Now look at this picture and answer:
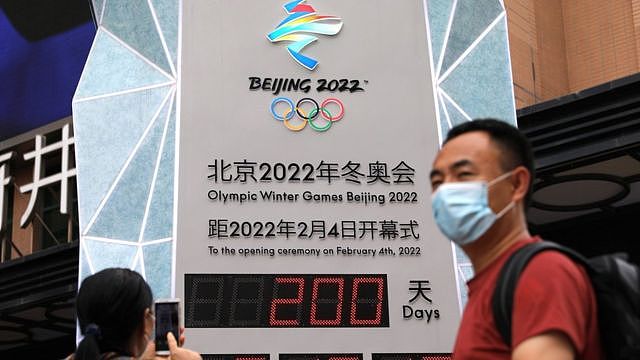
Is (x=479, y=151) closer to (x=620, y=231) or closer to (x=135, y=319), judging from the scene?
(x=135, y=319)

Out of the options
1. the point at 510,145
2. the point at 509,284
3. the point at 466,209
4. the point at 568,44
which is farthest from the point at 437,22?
the point at 568,44

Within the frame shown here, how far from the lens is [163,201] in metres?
7.48

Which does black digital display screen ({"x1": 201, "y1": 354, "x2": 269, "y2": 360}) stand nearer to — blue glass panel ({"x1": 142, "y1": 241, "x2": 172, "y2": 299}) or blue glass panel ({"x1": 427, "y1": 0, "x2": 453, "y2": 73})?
blue glass panel ({"x1": 142, "y1": 241, "x2": 172, "y2": 299})

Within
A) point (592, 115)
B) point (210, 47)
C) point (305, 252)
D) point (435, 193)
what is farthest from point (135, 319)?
point (592, 115)

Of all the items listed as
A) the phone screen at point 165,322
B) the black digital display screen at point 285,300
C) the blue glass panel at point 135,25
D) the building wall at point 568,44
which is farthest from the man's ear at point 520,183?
the building wall at point 568,44

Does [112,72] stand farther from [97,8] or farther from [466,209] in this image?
[466,209]

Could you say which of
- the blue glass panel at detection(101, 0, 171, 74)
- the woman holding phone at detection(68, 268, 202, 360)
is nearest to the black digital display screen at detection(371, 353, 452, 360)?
the blue glass panel at detection(101, 0, 171, 74)

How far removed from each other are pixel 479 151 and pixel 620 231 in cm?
1084

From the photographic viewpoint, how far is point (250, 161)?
7656 millimetres

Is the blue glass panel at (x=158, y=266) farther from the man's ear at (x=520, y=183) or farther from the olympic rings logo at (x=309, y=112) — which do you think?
the man's ear at (x=520, y=183)

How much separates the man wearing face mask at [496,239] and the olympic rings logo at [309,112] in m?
5.22

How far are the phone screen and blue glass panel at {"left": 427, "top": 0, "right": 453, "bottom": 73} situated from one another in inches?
204

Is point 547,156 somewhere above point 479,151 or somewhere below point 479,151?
above

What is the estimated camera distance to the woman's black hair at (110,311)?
282 centimetres
